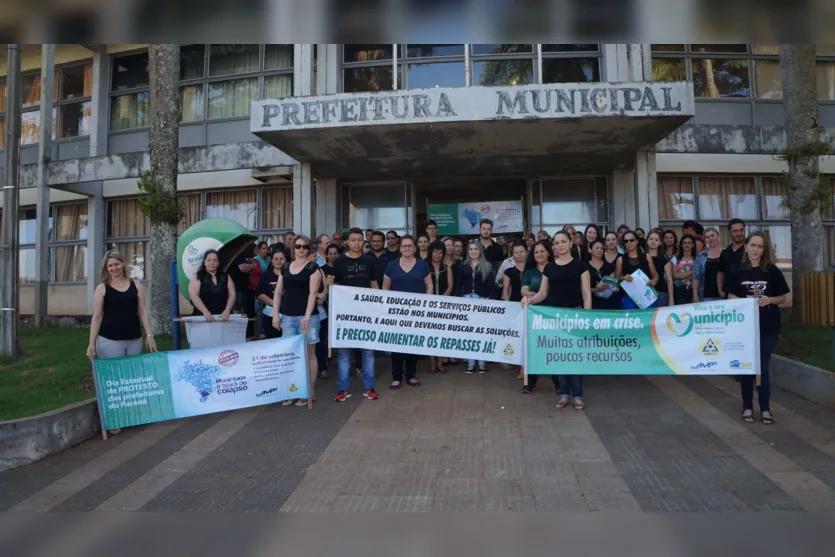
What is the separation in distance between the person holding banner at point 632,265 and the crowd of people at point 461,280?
0.01 metres

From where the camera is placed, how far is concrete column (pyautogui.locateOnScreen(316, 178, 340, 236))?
13555 mm

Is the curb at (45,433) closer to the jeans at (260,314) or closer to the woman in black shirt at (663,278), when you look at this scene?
the jeans at (260,314)

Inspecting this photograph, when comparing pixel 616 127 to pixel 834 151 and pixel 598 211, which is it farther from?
pixel 834 151

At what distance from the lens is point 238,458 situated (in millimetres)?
5152

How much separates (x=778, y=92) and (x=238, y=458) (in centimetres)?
1486

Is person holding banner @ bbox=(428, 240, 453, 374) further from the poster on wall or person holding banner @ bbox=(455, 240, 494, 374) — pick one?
the poster on wall

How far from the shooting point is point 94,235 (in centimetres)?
1539

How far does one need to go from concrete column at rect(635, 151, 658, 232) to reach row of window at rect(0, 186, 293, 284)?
324 inches

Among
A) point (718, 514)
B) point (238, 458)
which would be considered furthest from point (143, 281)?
point (718, 514)

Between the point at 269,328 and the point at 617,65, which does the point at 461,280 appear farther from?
the point at 617,65

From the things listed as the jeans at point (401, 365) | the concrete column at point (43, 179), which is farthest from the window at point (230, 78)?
the jeans at point (401, 365)

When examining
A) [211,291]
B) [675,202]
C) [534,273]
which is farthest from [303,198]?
[675,202]

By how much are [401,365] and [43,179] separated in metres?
12.6

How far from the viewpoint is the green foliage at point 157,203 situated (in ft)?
31.8
